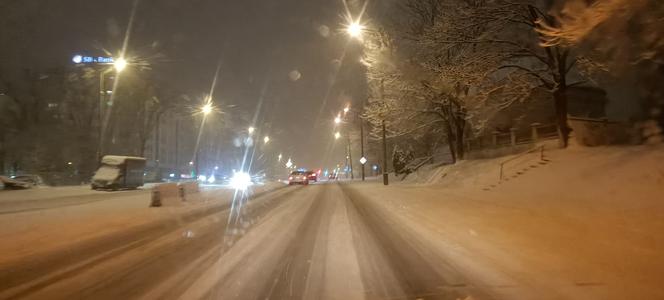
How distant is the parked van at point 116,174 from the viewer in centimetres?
4059

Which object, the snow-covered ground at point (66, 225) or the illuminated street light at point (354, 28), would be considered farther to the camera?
the illuminated street light at point (354, 28)

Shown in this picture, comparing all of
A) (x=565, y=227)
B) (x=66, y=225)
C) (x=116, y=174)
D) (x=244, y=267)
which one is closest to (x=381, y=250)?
(x=244, y=267)

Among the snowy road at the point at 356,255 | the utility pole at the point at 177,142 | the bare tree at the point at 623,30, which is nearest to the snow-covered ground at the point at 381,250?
the snowy road at the point at 356,255

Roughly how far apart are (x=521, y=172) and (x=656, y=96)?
1085 centimetres

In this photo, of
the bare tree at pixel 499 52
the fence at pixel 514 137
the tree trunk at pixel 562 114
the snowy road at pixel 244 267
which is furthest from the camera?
the fence at pixel 514 137

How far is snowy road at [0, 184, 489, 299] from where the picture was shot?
720cm

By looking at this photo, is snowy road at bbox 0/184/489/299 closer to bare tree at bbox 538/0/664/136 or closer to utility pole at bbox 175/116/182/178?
bare tree at bbox 538/0/664/136

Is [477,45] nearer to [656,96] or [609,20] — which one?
[656,96]

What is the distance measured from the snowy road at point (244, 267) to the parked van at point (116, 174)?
28.6m

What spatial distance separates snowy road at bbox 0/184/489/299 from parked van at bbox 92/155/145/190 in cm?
2856

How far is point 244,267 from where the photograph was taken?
29.2ft

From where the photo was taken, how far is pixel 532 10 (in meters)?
24.6

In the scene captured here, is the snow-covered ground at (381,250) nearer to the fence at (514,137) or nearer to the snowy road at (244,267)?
the snowy road at (244,267)

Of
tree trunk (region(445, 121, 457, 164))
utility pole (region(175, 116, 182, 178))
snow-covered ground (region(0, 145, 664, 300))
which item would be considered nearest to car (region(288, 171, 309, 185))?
tree trunk (region(445, 121, 457, 164))
